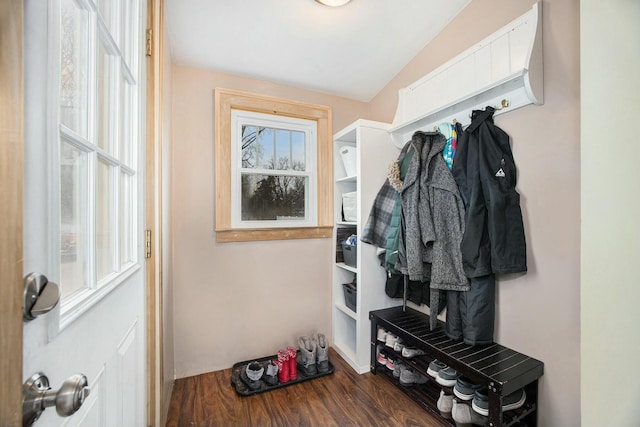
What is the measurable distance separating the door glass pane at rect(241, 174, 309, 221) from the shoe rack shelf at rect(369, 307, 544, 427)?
3.54ft

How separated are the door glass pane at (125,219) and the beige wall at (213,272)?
3.14 feet

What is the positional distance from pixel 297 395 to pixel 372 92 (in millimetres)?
2434

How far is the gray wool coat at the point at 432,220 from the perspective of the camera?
1.55m

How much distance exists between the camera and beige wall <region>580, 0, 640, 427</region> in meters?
0.72

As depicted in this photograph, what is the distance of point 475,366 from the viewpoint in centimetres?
131

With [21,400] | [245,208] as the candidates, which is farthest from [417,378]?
[21,400]

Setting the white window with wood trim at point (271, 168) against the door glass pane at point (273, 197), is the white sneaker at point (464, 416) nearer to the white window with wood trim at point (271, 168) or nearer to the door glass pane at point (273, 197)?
the white window with wood trim at point (271, 168)

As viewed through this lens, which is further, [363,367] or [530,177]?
[363,367]

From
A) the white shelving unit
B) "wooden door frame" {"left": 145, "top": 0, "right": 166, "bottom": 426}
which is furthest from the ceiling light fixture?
"wooden door frame" {"left": 145, "top": 0, "right": 166, "bottom": 426}

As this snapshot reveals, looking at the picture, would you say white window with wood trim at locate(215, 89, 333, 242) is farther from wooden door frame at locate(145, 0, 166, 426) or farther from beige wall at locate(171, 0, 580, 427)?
wooden door frame at locate(145, 0, 166, 426)

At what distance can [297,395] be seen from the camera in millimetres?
1754

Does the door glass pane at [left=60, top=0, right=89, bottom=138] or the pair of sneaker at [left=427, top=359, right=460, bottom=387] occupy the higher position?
the door glass pane at [left=60, top=0, right=89, bottom=138]

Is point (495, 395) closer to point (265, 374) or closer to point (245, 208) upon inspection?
point (265, 374)

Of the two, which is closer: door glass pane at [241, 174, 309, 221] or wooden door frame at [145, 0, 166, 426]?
wooden door frame at [145, 0, 166, 426]
